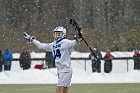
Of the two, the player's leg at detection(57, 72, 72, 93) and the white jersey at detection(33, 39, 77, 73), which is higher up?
the white jersey at detection(33, 39, 77, 73)

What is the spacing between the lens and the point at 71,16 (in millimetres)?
54625

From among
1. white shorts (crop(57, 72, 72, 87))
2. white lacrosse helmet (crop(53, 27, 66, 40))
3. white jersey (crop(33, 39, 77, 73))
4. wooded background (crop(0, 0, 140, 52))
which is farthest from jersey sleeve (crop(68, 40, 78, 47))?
wooded background (crop(0, 0, 140, 52))

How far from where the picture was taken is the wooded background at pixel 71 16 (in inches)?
2003

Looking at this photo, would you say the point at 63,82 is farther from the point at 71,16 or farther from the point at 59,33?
the point at 71,16

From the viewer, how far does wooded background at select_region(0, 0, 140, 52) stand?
167 ft

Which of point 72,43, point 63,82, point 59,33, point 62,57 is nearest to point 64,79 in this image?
point 63,82

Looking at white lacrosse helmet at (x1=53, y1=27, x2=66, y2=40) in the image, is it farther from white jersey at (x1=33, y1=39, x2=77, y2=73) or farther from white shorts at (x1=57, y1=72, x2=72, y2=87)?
white shorts at (x1=57, y1=72, x2=72, y2=87)

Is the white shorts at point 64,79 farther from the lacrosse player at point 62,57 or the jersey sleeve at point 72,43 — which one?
the jersey sleeve at point 72,43

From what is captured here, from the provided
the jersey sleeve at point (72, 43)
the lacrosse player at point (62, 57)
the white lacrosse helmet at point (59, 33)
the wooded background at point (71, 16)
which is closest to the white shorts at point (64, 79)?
the lacrosse player at point (62, 57)

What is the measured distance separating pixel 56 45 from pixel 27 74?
14890mm

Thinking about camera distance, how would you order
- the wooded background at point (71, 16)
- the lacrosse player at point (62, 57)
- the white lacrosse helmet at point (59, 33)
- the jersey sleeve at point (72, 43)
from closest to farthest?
1. the jersey sleeve at point (72, 43)
2. the lacrosse player at point (62, 57)
3. the white lacrosse helmet at point (59, 33)
4. the wooded background at point (71, 16)

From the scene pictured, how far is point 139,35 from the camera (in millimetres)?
47188

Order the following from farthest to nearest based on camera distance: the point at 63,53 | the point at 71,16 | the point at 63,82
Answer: the point at 71,16 → the point at 63,53 → the point at 63,82
